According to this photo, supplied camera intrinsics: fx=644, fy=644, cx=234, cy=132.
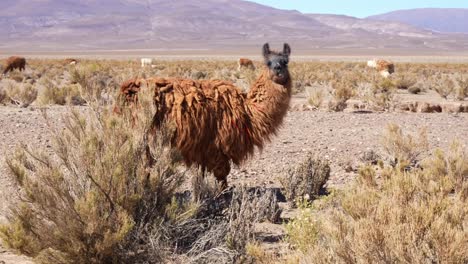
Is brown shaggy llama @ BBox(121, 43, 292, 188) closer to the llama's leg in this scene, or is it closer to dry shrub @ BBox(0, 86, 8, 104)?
the llama's leg

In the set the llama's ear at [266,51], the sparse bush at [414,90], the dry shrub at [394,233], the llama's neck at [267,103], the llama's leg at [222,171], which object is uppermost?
the llama's ear at [266,51]

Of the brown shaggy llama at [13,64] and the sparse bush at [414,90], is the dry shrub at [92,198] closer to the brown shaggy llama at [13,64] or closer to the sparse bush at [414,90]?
the sparse bush at [414,90]

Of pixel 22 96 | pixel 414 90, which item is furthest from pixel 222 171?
pixel 414 90

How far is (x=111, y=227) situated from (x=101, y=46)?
128933mm

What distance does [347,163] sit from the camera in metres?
8.45

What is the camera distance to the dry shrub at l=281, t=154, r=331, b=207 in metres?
6.98

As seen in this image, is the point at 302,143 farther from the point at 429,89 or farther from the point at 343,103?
the point at 429,89

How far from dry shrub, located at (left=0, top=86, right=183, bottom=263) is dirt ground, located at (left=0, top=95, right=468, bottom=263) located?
1.63 metres

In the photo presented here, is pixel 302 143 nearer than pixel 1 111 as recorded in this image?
Yes

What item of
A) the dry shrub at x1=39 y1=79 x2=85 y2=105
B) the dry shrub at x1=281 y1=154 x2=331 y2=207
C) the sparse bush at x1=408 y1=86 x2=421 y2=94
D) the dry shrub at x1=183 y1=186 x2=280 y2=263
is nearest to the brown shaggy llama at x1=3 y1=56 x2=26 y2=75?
the dry shrub at x1=39 y1=79 x2=85 y2=105

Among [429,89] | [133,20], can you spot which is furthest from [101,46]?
[429,89]

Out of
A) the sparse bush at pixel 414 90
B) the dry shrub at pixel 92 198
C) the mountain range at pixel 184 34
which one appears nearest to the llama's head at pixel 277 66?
the dry shrub at pixel 92 198

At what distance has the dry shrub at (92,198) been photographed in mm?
4098

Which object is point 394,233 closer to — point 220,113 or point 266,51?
point 220,113
